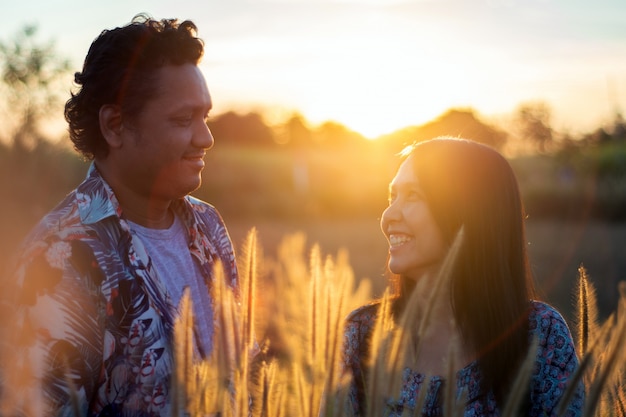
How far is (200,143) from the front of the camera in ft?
8.66

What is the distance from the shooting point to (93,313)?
85.4 inches

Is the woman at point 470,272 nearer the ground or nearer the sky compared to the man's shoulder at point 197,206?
nearer the ground

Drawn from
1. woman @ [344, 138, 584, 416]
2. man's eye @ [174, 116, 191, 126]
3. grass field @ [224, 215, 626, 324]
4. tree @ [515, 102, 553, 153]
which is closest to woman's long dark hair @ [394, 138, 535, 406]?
woman @ [344, 138, 584, 416]

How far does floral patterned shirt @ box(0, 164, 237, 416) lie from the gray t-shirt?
0.16 m

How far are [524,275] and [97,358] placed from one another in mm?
1589

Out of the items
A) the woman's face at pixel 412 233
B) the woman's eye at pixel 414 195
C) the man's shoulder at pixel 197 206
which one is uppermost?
the man's shoulder at pixel 197 206

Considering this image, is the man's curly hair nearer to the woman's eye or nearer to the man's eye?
the man's eye

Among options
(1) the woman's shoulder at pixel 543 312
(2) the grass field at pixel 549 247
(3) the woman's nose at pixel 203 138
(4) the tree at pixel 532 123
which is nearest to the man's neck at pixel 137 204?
(3) the woman's nose at pixel 203 138

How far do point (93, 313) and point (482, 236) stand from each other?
1423mm

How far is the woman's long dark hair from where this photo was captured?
7.97 feet

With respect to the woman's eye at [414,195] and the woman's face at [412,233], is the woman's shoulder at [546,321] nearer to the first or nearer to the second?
the woman's face at [412,233]

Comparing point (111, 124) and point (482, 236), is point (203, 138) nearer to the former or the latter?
point (111, 124)

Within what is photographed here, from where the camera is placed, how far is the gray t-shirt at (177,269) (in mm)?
2613

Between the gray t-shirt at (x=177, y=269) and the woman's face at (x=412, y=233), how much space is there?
797 millimetres
